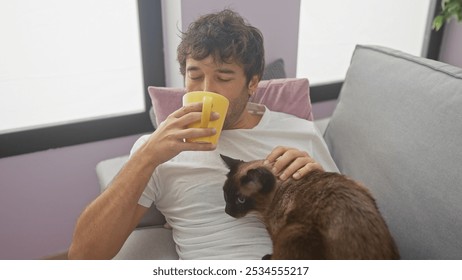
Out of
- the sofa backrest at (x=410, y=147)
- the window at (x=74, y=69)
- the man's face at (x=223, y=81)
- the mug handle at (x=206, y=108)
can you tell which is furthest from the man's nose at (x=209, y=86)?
the sofa backrest at (x=410, y=147)

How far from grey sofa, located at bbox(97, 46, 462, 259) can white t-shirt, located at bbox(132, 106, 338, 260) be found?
0.10 m

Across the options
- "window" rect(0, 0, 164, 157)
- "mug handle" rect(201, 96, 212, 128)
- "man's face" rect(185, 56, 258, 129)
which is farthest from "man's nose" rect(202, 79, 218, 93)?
"window" rect(0, 0, 164, 157)

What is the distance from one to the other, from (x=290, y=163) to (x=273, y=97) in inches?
11.7

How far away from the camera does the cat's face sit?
0.85m

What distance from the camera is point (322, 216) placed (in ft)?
2.43

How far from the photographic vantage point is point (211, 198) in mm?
873

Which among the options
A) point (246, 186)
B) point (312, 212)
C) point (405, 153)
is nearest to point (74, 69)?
point (246, 186)

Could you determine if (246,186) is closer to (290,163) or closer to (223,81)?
(290,163)

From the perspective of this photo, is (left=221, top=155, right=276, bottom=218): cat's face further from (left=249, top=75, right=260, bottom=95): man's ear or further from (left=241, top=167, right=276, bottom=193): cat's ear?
(left=249, top=75, right=260, bottom=95): man's ear

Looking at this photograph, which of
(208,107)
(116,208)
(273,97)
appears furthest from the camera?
(273,97)

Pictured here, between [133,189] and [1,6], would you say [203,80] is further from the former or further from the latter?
[1,6]

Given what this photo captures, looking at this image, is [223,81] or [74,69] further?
[74,69]

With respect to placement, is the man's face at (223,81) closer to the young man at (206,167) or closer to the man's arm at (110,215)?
the young man at (206,167)

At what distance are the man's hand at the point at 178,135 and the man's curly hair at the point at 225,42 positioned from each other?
0.53ft
